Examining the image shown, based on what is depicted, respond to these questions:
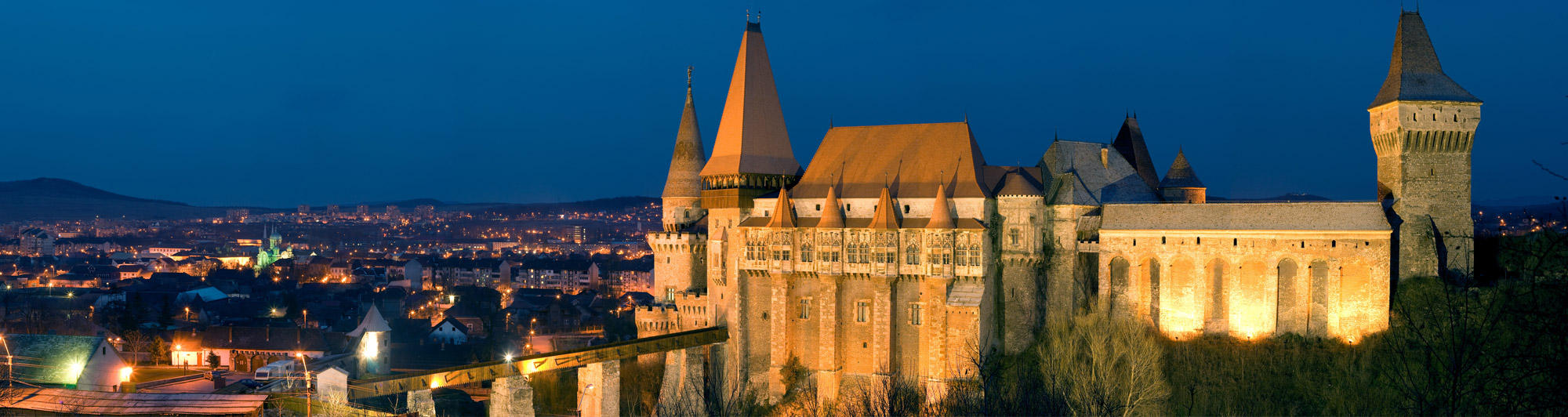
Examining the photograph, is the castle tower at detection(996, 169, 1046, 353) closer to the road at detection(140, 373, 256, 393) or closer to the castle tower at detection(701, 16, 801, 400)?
the castle tower at detection(701, 16, 801, 400)

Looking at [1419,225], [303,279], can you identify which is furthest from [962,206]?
[303,279]

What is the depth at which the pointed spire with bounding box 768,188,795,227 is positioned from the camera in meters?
51.8

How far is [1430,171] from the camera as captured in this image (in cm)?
4575

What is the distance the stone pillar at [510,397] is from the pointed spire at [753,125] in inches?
670

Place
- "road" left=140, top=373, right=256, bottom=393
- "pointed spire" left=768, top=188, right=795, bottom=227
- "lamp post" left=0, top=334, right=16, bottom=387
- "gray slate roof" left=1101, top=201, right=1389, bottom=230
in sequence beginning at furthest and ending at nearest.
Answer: "road" left=140, top=373, right=256, bottom=393 < "pointed spire" left=768, top=188, right=795, bottom=227 < "gray slate roof" left=1101, top=201, right=1389, bottom=230 < "lamp post" left=0, top=334, right=16, bottom=387

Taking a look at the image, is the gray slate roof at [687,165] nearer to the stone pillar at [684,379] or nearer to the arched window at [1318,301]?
the stone pillar at [684,379]

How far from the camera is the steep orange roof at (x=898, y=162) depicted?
5028cm

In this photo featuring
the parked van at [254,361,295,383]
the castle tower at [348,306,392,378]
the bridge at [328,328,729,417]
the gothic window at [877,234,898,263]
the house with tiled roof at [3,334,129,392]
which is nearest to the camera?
the bridge at [328,328,729,417]

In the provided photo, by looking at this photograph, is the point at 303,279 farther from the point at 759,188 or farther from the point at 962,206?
the point at 962,206

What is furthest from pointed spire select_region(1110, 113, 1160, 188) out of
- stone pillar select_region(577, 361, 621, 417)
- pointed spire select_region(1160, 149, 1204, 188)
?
stone pillar select_region(577, 361, 621, 417)

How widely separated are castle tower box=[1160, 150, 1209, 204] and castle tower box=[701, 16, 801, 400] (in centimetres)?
1858

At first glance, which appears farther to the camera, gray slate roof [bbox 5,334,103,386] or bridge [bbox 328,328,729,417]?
gray slate roof [bbox 5,334,103,386]

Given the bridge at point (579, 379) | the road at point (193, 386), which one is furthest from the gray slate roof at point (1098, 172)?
the road at point (193, 386)

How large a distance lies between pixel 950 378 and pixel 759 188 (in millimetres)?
14123
